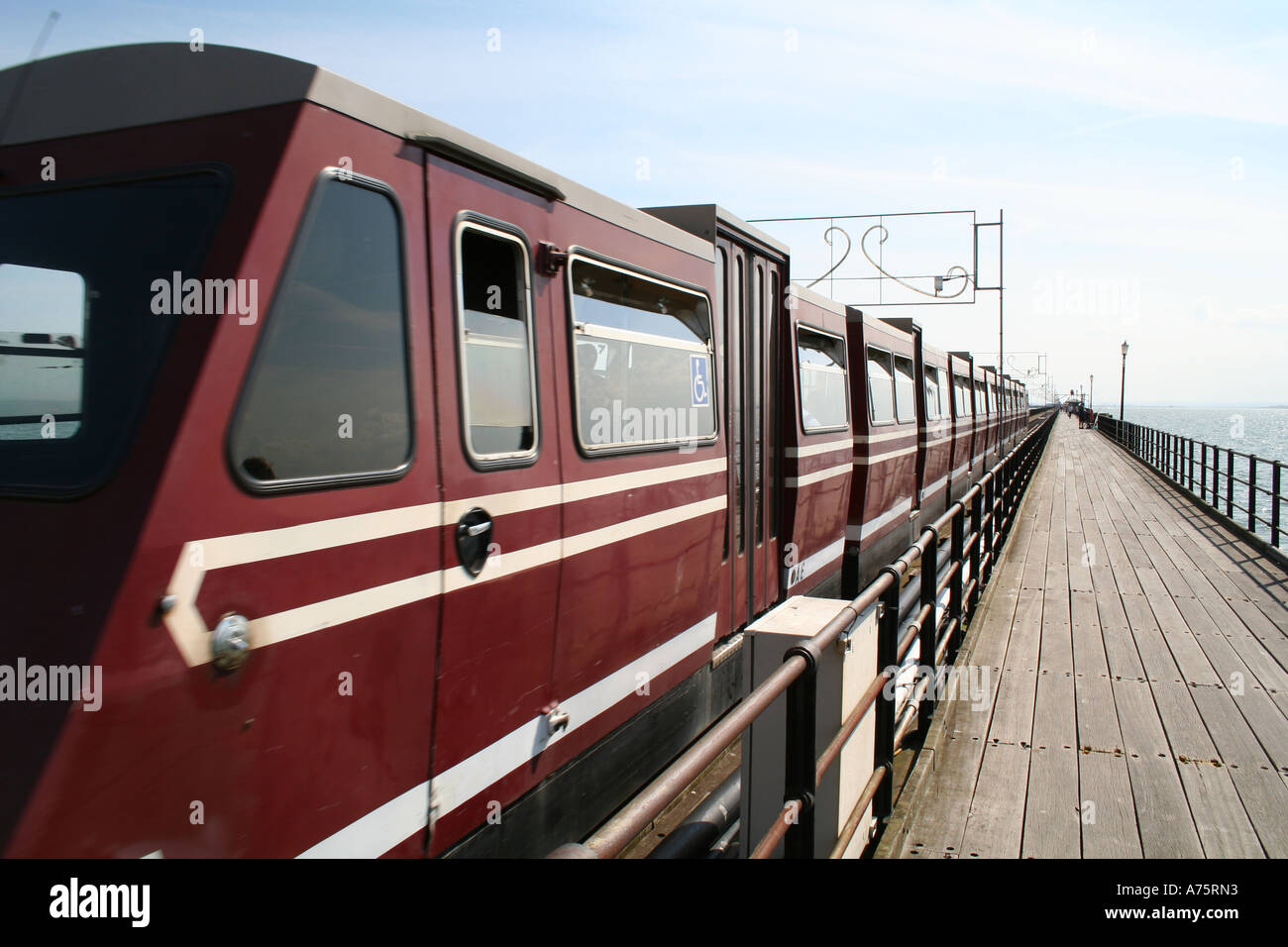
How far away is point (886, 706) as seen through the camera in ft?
13.7

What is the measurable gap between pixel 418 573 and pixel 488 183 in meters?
1.51

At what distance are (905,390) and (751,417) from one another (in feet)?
21.8

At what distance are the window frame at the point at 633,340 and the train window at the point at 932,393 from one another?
9424mm

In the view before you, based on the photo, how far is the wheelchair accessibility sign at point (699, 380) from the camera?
5449mm

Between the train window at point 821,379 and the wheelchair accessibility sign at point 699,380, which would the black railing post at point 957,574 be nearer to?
the train window at point 821,379

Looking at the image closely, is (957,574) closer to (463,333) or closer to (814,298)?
(814,298)

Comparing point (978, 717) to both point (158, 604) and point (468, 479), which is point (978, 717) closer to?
point (468, 479)

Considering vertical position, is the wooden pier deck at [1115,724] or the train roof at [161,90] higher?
the train roof at [161,90]

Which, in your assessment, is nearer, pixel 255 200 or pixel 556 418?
pixel 255 200

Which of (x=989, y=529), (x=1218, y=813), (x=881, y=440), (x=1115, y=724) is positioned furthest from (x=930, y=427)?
(x=1218, y=813)

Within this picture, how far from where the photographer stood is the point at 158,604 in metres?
2.15

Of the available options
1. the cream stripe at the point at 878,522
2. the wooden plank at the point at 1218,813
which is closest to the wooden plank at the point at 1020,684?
the wooden plank at the point at 1218,813

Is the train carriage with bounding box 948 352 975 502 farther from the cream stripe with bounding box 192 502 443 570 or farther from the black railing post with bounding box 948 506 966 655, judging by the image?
the cream stripe with bounding box 192 502 443 570

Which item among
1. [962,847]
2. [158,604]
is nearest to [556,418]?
[158,604]
